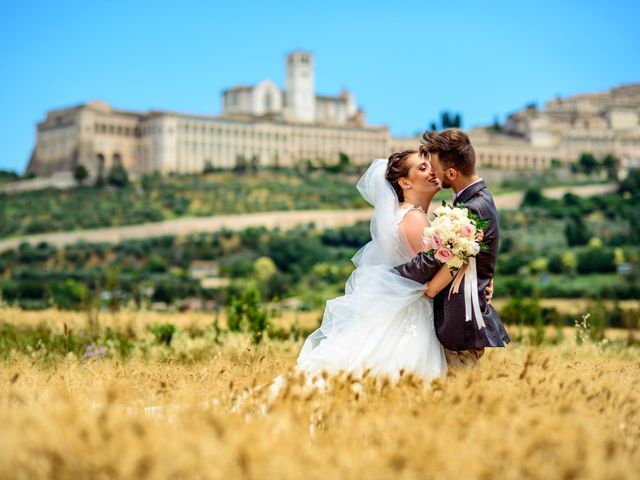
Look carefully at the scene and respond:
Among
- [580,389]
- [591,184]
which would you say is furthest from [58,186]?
[580,389]

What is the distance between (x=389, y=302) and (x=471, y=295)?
1.38ft

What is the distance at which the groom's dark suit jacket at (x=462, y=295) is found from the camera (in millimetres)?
4707

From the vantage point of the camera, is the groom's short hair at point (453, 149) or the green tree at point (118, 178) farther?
the green tree at point (118, 178)

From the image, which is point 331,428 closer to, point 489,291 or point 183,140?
point 489,291

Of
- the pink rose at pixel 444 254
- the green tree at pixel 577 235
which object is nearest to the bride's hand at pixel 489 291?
the pink rose at pixel 444 254

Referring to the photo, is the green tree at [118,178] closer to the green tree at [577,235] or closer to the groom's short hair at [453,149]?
the green tree at [577,235]

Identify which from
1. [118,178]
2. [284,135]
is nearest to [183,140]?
[284,135]

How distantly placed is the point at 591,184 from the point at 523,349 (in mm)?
61917

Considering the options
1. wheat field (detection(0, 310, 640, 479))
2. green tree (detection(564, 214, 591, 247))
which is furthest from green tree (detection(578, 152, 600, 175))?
wheat field (detection(0, 310, 640, 479))

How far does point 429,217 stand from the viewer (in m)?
5.17

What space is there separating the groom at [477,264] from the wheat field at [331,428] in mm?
338

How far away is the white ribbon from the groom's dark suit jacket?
32 millimetres

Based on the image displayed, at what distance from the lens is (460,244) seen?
4516 millimetres

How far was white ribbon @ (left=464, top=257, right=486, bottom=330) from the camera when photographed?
4.66 m
